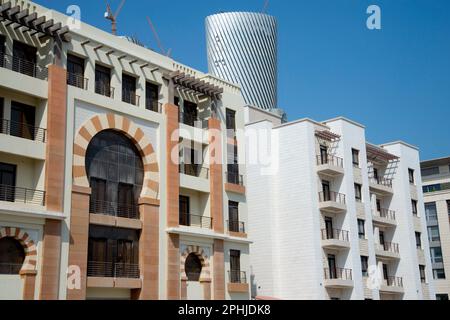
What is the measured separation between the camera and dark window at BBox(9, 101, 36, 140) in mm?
30047

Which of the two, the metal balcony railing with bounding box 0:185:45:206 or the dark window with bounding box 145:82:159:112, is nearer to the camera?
the metal balcony railing with bounding box 0:185:45:206

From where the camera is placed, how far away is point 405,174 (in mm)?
57438

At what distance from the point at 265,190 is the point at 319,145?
573 centimetres

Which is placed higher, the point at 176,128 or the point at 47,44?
the point at 47,44

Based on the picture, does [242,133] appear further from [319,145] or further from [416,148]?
[416,148]

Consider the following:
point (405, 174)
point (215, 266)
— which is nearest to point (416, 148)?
point (405, 174)

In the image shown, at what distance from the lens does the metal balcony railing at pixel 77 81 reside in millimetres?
32500

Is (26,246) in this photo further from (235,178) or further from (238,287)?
(235,178)

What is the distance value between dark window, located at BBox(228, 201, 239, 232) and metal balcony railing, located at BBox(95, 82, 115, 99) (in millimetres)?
11119

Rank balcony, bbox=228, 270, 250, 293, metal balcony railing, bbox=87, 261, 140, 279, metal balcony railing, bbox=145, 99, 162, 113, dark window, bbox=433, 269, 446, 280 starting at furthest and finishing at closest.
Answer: dark window, bbox=433, 269, 446, 280 < balcony, bbox=228, 270, 250, 293 < metal balcony railing, bbox=145, 99, 162, 113 < metal balcony railing, bbox=87, 261, 140, 279

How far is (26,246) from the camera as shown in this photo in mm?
28188

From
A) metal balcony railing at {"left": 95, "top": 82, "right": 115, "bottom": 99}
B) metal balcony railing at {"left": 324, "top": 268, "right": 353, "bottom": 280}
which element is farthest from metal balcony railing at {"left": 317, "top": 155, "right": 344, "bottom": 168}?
metal balcony railing at {"left": 95, "top": 82, "right": 115, "bottom": 99}

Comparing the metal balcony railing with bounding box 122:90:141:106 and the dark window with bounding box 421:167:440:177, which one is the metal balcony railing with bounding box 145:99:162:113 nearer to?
the metal balcony railing with bounding box 122:90:141:106

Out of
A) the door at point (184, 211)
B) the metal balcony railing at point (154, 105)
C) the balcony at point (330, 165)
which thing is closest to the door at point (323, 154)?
the balcony at point (330, 165)
